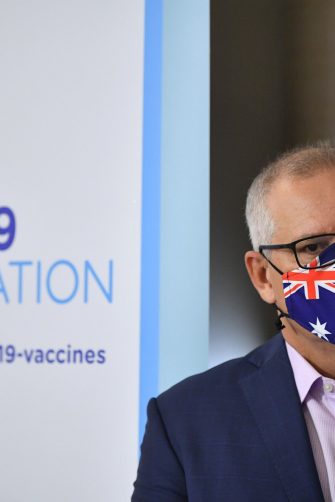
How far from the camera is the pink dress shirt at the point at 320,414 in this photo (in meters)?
1.35

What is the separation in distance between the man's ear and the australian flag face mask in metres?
0.13

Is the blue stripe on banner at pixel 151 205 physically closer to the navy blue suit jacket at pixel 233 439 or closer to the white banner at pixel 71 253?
the white banner at pixel 71 253

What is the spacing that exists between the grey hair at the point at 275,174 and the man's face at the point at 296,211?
0.02 metres

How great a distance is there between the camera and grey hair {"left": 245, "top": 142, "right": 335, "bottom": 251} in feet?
4.87

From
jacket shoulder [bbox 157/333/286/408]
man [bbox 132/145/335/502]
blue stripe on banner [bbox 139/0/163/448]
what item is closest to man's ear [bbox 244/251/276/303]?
man [bbox 132/145/335/502]

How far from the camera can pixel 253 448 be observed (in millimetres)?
1419

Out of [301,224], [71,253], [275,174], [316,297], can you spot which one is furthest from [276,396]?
[71,253]

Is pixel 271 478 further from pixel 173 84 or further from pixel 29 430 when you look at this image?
pixel 173 84

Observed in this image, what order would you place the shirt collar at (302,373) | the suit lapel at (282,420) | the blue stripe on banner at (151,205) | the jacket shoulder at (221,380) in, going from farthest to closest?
the blue stripe on banner at (151,205), the jacket shoulder at (221,380), the shirt collar at (302,373), the suit lapel at (282,420)

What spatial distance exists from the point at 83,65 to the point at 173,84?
1.27ft

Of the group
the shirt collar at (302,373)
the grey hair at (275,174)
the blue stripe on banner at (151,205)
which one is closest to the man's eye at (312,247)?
the grey hair at (275,174)

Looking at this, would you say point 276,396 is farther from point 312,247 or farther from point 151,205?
point 151,205

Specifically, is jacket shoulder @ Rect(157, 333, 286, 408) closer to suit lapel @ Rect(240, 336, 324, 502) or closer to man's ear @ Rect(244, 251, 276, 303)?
suit lapel @ Rect(240, 336, 324, 502)

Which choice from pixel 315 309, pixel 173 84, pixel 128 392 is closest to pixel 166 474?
pixel 315 309
